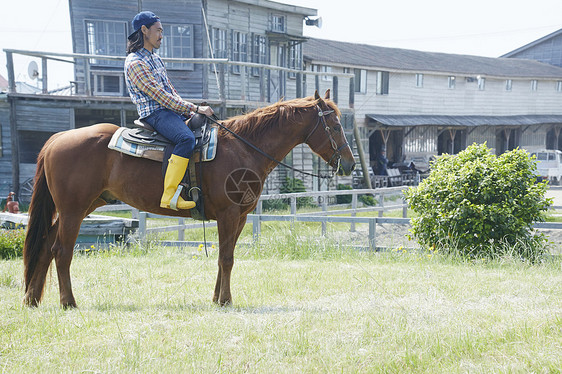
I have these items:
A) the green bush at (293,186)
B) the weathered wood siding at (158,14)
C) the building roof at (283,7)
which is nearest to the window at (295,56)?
the building roof at (283,7)

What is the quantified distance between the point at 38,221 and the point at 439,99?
1285 inches

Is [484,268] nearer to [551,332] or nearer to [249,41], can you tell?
[551,332]

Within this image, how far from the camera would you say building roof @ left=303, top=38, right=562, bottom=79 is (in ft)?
96.3

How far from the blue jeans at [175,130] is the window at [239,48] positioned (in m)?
17.7

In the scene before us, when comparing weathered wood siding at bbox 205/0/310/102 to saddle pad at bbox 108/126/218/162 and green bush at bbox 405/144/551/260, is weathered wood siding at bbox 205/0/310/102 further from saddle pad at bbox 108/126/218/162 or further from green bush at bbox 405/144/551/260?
saddle pad at bbox 108/126/218/162

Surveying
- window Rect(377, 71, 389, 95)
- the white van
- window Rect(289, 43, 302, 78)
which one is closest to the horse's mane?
window Rect(289, 43, 302, 78)

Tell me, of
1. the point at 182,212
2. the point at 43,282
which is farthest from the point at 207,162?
the point at 43,282

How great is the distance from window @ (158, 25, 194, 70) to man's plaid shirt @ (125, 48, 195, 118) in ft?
51.9

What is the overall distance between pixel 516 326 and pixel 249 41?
2107 centimetres

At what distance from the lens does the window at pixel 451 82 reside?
115 ft

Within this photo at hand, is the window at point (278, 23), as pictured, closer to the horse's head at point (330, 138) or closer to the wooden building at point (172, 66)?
the wooden building at point (172, 66)

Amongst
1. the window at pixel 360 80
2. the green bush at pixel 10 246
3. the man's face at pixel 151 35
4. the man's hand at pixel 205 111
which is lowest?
the green bush at pixel 10 246

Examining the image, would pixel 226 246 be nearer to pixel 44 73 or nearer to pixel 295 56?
pixel 44 73

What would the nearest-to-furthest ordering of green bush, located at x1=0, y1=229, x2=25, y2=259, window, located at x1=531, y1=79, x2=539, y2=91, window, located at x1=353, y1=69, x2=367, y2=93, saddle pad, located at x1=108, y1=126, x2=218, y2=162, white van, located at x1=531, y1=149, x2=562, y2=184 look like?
1. saddle pad, located at x1=108, y1=126, x2=218, y2=162
2. green bush, located at x1=0, y1=229, x2=25, y2=259
3. window, located at x1=353, y1=69, x2=367, y2=93
4. white van, located at x1=531, y1=149, x2=562, y2=184
5. window, located at x1=531, y1=79, x2=539, y2=91
